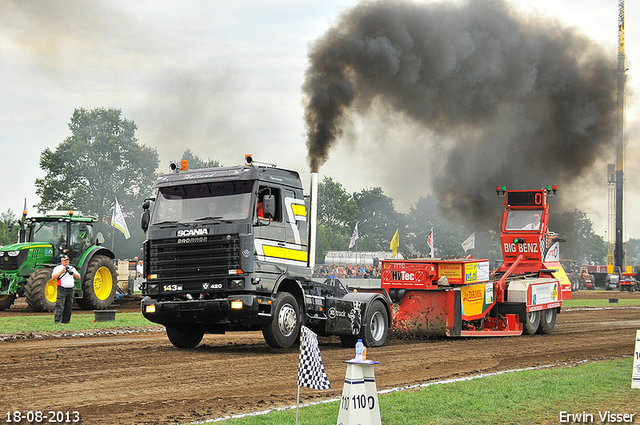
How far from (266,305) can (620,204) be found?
5251cm

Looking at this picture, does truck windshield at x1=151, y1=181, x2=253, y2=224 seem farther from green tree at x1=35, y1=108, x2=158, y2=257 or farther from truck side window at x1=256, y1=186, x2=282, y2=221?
green tree at x1=35, y1=108, x2=158, y2=257

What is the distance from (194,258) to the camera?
11.3 meters

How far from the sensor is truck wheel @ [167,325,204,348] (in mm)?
12570

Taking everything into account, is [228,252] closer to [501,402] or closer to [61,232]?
[501,402]

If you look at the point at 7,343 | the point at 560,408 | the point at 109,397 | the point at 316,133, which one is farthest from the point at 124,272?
the point at 560,408

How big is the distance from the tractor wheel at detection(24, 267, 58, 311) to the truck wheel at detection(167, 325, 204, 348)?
878cm

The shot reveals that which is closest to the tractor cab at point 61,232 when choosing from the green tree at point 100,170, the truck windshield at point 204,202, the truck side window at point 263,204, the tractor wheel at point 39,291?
the tractor wheel at point 39,291

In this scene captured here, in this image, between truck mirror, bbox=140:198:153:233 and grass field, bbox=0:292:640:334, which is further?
grass field, bbox=0:292:640:334

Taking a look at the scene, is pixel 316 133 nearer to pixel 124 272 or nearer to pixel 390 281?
pixel 390 281

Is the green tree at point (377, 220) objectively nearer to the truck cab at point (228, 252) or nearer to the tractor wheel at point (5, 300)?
the tractor wheel at point (5, 300)

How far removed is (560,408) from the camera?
7.36 meters

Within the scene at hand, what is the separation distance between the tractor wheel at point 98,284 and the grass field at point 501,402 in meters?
15.4

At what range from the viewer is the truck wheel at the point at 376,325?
1327 cm

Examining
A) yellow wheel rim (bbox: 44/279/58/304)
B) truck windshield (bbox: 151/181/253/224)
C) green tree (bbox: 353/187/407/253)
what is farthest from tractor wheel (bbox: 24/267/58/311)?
green tree (bbox: 353/187/407/253)
